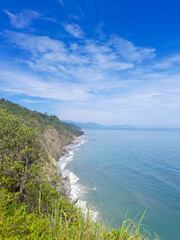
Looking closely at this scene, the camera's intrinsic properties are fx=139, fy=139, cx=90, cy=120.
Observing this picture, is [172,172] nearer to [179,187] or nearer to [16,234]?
[179,187]

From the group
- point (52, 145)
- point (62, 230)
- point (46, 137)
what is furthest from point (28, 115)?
point (62, 230)

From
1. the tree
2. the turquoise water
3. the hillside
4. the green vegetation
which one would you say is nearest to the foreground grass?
the green vegetation

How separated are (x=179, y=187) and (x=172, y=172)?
9699 millimetres

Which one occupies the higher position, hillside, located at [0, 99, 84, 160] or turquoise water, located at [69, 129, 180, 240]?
hillside, located at [0, 99, 84, 160]

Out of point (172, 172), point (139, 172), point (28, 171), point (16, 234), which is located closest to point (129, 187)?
point (139, 172)

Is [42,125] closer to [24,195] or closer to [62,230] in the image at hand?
[24,195]

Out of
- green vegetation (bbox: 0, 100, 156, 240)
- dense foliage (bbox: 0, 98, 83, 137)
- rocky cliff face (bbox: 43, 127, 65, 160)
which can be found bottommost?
rocky cliff face (bbox: 43, 127, 65, 160)

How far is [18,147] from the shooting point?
10578mm

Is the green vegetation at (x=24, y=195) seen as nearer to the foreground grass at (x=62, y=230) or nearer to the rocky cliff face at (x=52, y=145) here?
the foreground grass at (x=62, y=230)

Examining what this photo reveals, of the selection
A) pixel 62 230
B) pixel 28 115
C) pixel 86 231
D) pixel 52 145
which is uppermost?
pixel 28 115

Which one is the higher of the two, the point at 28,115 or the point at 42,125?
the point at 28,115

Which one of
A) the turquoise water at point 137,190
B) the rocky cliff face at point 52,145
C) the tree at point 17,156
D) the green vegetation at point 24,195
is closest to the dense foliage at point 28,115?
the rocky cliff face at point 52,145

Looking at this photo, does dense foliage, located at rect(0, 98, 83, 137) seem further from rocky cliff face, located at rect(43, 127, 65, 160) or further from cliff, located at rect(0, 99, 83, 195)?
rocky cliff face, located at rect(43, 127, 65, 160)

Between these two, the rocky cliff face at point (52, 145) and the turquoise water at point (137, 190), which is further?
the rocky cliff face at point (52, 145)
